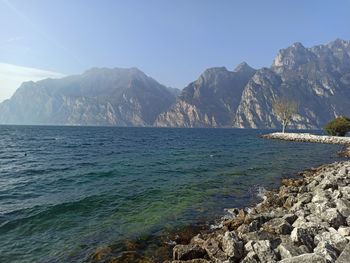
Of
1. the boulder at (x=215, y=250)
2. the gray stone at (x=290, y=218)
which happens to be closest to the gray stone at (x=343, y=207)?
the gray stone at (x=290, y=218)

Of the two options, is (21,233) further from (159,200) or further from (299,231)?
(299,231)

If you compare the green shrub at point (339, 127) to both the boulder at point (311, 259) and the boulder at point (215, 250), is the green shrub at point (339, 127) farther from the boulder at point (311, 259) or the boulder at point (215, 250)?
the boulder at point (311, 259)

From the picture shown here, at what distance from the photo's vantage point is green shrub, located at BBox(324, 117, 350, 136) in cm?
8169

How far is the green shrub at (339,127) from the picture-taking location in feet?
268

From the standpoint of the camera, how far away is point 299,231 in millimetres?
10500

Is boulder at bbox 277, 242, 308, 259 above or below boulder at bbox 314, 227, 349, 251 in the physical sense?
below

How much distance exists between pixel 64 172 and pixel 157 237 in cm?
2046

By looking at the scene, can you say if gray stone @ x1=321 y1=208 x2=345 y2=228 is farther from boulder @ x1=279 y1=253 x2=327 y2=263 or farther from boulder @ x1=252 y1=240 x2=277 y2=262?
boulder @ x1=279 y1=253 x2=327 y2=263

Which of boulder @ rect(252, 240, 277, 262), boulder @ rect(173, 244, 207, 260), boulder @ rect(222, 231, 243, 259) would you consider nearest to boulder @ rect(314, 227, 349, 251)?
boulder @ rect(252, 240, 277, 262)

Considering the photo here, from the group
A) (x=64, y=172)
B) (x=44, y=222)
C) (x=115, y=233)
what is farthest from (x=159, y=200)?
(x=64, y=172)

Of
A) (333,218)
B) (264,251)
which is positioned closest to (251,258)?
(264,251)

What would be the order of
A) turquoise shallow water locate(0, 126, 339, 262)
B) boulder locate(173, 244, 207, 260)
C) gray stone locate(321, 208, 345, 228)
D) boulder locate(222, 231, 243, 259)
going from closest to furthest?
boulder locate(222, 231, 243, 259), boulder locate(173, 244, 207, 260), gray stone locate(321, 208, 345, 228), turquoise shallow water locate(0, 126, 339, 262)

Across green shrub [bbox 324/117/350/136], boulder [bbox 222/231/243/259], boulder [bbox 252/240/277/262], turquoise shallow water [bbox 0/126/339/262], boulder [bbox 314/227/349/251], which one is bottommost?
turquoise shallow water [bbox 0/126/339/262]

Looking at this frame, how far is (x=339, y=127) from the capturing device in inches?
3280
